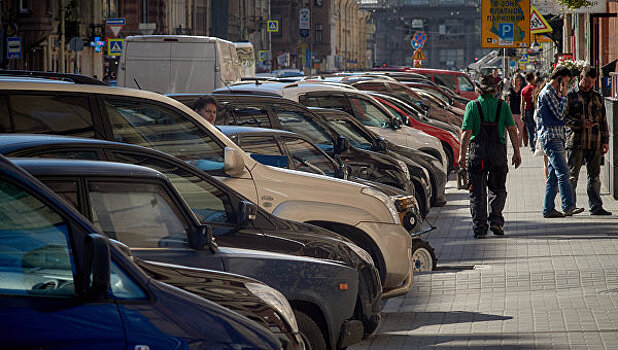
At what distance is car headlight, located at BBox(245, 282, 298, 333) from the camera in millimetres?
5117

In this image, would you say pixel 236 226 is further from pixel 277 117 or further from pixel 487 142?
pixel 487 142

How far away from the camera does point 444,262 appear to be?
12.8 m

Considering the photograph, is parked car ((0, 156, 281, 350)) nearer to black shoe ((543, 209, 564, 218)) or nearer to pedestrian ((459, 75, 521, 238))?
pedestrian ((459, 75, 521, 238))

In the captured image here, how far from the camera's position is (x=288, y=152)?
11.5 meters

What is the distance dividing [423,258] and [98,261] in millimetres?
8472

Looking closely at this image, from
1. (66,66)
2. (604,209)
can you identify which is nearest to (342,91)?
(604,209)

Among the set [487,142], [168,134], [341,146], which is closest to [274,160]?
[341,146]

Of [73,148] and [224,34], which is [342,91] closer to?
[73,148]

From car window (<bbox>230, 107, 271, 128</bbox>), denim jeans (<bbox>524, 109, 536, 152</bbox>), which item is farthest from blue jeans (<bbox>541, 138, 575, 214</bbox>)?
denim jeans (<bbox>524, 109, 536, 152</bbox>)

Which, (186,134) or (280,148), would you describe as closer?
(186,134)

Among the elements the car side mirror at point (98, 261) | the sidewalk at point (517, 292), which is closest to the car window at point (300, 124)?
the sidewalk at point (517, 292)

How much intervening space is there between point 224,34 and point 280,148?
74.4 m

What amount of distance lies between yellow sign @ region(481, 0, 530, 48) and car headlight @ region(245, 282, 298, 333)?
2054cm

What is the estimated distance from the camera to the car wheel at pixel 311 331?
669 cm
